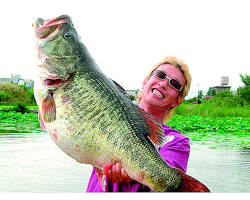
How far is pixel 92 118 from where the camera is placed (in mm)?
1151

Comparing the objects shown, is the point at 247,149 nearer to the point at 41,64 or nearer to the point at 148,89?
the point at 148,89

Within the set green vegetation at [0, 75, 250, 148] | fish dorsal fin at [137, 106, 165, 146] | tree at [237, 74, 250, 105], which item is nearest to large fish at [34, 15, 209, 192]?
fish dorsal fin at [137, 106, 165, 146]

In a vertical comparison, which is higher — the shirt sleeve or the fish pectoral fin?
the shirt sleeve

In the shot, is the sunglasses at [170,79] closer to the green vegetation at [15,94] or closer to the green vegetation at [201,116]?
the green vegetation at [201,116]

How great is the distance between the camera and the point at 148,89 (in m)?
1.50

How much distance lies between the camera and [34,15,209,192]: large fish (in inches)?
44.6

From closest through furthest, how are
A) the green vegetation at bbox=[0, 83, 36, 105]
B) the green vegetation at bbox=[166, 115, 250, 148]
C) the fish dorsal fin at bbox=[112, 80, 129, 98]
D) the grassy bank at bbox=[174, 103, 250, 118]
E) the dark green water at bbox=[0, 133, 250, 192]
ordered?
the fish dorsal fin at bbox=[112, 80, 129, 98]
the dark green water at bbox=[0, 133, 250, 192]
the green vegetation at bbox=[166, 115, 250, 148]
the grassy bank at bbox=[174, 103, 250, 118]
the green vegetation at bbox=[0, 83, 36, 105]

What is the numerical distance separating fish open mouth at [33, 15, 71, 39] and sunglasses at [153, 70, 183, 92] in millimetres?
505

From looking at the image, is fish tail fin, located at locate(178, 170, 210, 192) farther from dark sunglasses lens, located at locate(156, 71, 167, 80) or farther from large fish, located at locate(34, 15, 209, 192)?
dark sunglasses lens, located at locate(156, 71, 167, 80)

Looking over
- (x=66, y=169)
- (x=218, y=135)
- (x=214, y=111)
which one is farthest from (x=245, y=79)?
(x=66, y=169)

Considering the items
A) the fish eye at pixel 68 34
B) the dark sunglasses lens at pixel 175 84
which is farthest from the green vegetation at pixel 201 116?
the fish eye at pixel 68 34

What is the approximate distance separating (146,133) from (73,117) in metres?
0.28
